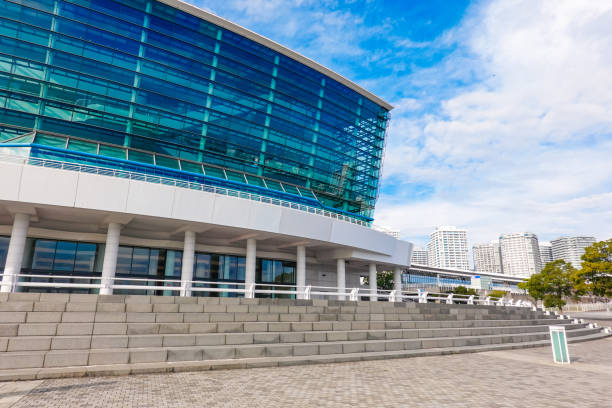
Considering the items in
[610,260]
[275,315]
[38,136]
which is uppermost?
[38,136]

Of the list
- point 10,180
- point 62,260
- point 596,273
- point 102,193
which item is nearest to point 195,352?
point 102,193

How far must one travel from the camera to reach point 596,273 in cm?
4194

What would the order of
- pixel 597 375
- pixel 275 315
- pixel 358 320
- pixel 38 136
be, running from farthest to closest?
pixel 38 136 < pixel 358 320 < pixel 275 315 < pixel 597 375

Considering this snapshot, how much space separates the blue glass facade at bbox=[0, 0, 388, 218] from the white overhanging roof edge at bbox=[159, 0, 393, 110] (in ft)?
1.62

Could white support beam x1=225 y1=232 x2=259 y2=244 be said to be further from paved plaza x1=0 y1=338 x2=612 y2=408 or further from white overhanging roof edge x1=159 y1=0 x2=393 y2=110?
white overhanging roof edge x1=159 y1=0 x2=393 y2=110

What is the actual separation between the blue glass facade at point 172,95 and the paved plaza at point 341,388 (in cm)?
2519

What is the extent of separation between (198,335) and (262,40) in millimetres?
33498

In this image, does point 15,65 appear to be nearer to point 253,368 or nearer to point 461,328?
point 253,368

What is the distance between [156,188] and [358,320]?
14.2 meters

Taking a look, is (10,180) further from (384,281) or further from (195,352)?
(384,281)

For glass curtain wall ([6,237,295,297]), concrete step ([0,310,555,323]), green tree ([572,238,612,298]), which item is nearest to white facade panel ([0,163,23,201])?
glass curtain wall ([6,237,295,297])

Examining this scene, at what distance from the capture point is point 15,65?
27422mm

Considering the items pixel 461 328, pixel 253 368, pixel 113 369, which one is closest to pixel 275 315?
pixel 253 368

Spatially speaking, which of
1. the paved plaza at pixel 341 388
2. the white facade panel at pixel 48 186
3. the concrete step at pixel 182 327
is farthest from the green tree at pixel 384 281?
the white facade panel at pixel 48 186
